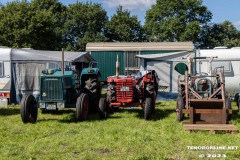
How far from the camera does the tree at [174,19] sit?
38938mm

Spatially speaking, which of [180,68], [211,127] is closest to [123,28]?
[180,68]

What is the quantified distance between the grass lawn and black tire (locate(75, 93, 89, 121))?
225 mm

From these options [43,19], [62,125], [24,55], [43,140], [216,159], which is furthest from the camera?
[43,19]

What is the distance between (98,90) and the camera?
1050 cm

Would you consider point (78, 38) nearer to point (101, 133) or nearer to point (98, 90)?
point (98, 90)

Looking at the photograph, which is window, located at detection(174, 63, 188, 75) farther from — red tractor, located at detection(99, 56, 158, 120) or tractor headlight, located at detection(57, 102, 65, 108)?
tractor headlight, located at detection(57, 102, 65, 108)

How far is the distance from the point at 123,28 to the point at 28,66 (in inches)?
1077

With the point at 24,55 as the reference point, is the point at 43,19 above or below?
above

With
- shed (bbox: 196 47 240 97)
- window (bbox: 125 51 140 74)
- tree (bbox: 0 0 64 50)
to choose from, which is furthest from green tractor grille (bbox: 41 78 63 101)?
tree (bbox: 0 0 64 50)

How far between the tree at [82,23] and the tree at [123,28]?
38.9 inches

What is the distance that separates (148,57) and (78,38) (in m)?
26.0

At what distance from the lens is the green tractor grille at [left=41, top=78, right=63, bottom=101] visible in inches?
368

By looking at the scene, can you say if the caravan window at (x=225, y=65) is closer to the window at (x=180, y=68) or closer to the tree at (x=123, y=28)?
the window at (x=180, y=68)

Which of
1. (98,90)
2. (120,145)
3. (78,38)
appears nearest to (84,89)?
(98,90)
